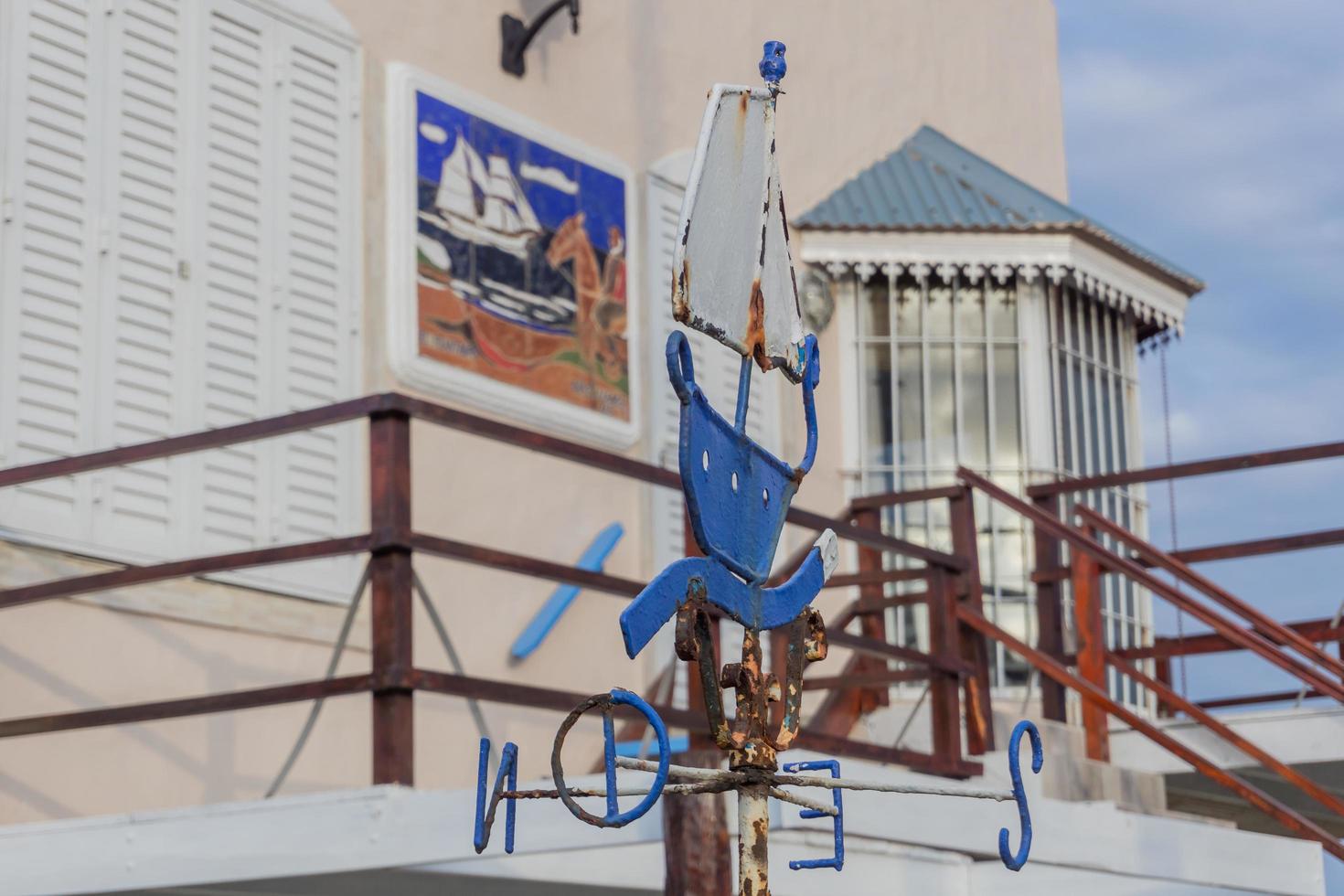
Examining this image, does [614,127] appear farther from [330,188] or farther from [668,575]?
[668,575]

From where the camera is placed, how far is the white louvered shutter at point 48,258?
22.3ft

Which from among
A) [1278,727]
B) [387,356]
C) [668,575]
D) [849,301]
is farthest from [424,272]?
[668,575]

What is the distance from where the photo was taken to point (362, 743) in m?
7.86

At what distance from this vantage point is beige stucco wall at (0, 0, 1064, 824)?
6.95 meters

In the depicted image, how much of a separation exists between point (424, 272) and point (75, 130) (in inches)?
62.2

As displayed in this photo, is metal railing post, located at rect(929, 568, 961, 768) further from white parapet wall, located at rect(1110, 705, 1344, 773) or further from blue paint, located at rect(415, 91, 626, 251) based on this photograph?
blue paint, located at rect(415, 91, 626, 251)

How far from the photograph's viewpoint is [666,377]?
9492 millimetres

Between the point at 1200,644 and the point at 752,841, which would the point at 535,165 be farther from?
the point at 752,841

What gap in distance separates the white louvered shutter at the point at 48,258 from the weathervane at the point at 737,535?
4094 millimetres

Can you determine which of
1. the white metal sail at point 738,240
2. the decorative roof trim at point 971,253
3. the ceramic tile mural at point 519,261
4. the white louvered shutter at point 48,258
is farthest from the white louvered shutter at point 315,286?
the white metal sail at point 738,240

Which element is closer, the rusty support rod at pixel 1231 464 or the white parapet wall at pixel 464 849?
the white parapet wall at pixel 464 849

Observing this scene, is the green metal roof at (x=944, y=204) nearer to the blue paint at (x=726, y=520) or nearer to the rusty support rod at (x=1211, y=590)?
the rusty support rod at (x=1211, y=590)

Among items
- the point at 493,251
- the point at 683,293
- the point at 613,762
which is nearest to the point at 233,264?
the point at 493,251

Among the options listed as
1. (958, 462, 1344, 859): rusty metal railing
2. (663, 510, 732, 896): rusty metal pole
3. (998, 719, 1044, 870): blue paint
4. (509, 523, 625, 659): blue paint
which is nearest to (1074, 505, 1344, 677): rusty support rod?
(958, 462, 1344, 859): rusty metal railing
